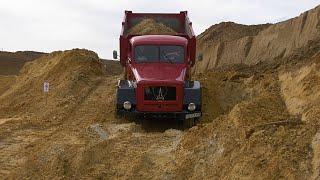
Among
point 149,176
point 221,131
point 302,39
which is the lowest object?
point 149,176

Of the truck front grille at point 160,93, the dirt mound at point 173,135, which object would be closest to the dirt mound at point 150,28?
the dirt mound at point 173,135

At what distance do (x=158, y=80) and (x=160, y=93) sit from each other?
0.35 m

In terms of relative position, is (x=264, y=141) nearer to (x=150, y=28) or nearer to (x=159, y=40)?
(x=159, y=40)

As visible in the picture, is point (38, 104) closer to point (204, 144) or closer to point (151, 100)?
point (151, 100)

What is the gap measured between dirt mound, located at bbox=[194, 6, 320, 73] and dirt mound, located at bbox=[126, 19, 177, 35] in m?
5.57

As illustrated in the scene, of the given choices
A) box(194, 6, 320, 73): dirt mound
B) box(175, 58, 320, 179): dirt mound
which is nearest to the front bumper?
box(175, 58, 320, 179): dirt mound

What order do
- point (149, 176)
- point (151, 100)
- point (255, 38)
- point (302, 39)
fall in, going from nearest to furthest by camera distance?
point (149, 176) < point (151, 100) < point (302, 39) < point (255, 38)

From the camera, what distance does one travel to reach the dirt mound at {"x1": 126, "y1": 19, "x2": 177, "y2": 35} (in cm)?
2080

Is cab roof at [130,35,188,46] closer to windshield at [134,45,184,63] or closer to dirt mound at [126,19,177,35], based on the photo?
windshield at [134,45,184,63]

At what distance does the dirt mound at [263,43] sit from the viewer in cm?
2570

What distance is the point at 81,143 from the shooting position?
13945mm

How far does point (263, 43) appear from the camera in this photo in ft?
96.3

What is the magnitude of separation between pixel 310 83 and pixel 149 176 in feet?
16.8

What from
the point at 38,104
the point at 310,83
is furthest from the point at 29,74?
the point at 310,83
